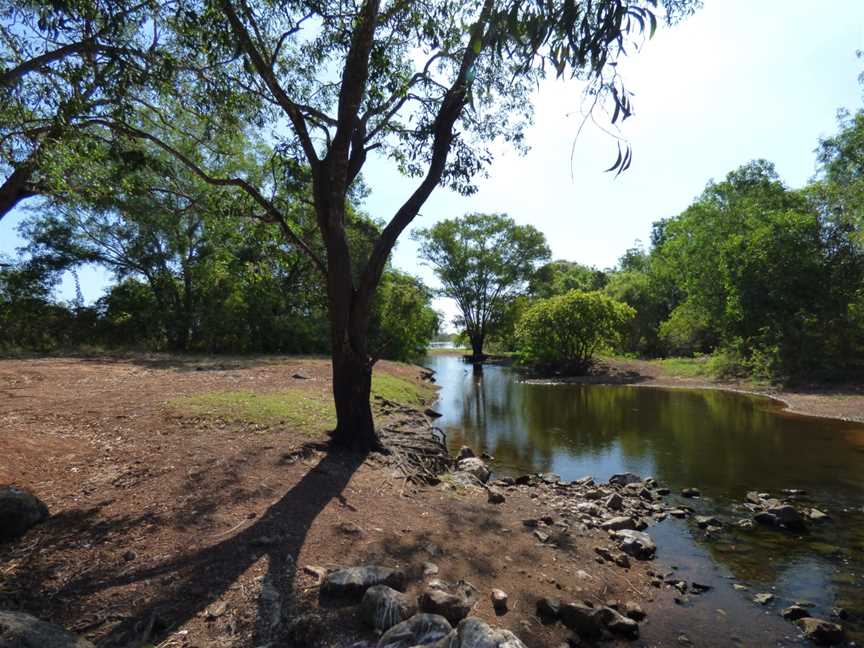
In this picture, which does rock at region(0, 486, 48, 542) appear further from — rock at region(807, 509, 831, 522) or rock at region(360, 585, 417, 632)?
rock at region(807, 509, 831, 522)

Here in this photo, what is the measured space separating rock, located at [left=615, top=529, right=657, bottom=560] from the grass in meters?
5.08

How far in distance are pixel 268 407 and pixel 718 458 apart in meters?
10.1

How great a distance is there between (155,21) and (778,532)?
1158 centimetres

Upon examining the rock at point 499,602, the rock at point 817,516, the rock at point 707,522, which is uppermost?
the rock at point 499,602

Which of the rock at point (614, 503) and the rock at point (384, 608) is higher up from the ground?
the rock at point (384, 608)

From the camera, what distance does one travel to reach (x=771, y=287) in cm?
2278

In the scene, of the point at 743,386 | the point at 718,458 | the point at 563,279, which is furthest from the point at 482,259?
the point at 718,458

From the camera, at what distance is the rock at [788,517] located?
280 inches

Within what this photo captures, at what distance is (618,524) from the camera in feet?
23.4

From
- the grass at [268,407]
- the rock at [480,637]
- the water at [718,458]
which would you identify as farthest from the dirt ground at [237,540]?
the water at [718,458]

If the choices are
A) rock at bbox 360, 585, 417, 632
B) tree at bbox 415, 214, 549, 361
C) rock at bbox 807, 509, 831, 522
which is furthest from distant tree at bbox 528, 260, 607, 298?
rock at bbox 360, 585, 417, 632

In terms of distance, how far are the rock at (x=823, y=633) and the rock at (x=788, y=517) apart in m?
2.95

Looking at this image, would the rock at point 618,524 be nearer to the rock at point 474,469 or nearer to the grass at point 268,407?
the rock at point 474,469

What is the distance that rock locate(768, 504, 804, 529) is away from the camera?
7121mm
